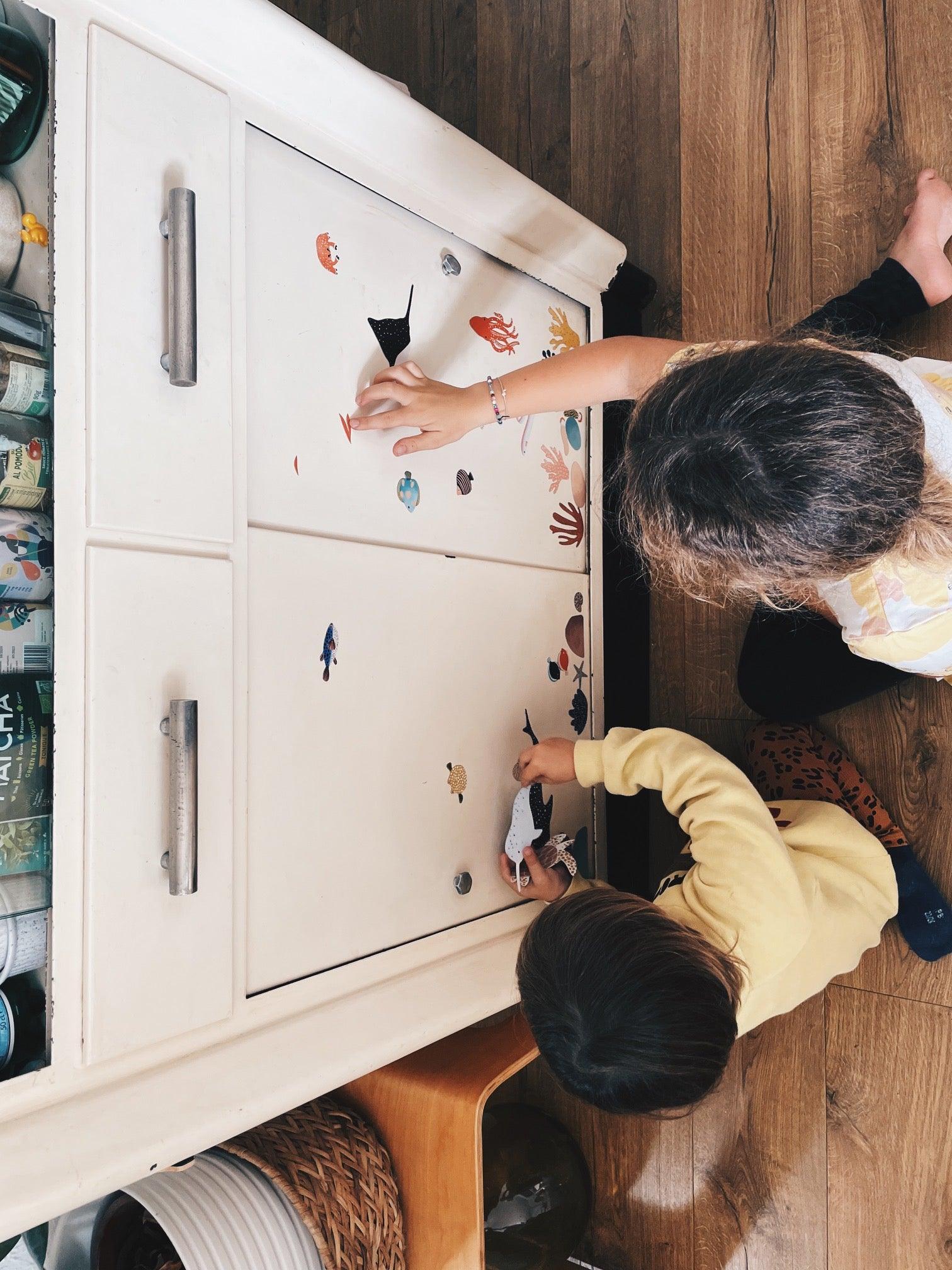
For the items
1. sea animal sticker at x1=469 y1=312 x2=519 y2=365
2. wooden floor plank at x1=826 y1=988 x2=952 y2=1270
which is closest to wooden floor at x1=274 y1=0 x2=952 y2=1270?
wooden floor plank at x1=826 y1=988 x2=952 y2=1270

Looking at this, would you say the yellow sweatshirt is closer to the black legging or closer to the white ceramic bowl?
the black legging

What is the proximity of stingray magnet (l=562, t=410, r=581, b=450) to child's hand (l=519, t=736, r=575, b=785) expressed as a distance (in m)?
0.38

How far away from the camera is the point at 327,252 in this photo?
0.84 metres

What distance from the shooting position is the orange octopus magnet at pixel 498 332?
1.03 meters

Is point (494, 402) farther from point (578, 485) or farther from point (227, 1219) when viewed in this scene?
point (227, 1219)

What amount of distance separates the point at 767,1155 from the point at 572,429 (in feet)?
3.26

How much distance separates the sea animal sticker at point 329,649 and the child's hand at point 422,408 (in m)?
0.19

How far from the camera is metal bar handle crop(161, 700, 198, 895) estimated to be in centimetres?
67

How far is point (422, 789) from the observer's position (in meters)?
0.93

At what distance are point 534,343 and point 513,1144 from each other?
1.08m

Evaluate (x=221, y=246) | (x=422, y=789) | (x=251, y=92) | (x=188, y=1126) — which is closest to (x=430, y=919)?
(x=422, y=789)

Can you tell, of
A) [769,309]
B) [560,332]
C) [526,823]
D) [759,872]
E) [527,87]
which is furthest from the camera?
[527,87]

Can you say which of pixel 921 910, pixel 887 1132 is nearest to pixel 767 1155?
Answer: pixel 887 1132

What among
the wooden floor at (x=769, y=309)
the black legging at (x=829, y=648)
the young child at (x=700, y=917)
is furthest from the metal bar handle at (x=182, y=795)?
the wooden floor at (x=769, y=309)
